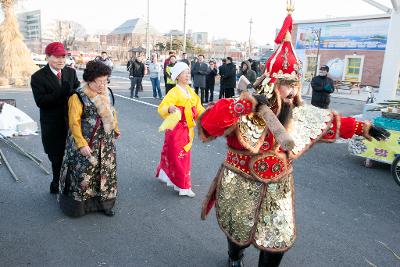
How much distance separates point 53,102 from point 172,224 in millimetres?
1829

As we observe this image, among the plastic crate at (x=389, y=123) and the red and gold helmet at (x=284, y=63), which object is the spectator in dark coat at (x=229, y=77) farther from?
the red and gold helmet at (x=284, y=63)

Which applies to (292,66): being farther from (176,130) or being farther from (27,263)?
(27,263)

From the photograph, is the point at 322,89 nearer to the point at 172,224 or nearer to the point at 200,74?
the point at 200,74

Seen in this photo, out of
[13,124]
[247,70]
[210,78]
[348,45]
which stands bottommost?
[13,124]

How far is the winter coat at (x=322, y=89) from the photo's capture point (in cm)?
842

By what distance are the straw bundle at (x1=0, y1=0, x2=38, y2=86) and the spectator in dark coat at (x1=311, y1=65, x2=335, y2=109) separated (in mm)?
13377

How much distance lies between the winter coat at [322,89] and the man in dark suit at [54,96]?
6.16m

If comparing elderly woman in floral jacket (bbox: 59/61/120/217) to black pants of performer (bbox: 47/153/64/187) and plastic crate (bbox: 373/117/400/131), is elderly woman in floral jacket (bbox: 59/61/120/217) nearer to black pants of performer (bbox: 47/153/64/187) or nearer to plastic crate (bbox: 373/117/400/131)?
black pants of performer (bbox: 47/153/64/187)

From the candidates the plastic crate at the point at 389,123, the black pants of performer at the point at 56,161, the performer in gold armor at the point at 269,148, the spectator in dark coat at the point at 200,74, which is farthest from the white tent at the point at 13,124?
the plastic crate at the point at 389,123

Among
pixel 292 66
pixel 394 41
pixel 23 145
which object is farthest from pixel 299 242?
pixel 394 41

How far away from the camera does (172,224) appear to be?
3781mm

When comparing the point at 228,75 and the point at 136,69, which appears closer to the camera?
the point at 228,75

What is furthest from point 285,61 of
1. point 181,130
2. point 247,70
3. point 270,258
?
point 247,70

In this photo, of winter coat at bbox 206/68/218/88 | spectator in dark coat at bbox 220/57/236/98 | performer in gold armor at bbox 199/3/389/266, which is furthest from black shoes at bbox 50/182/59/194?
winter coat at bbox 206/68/218/88
